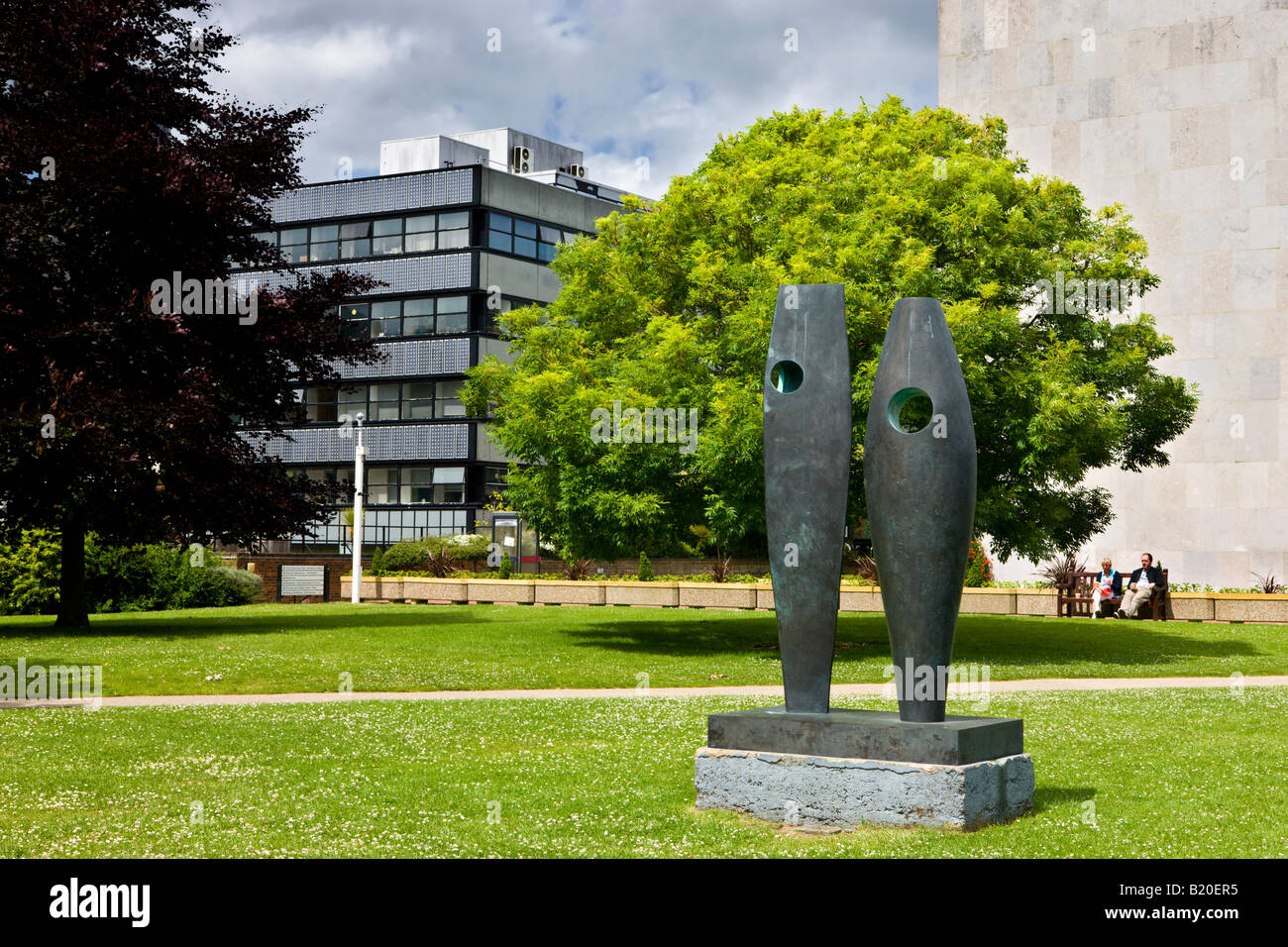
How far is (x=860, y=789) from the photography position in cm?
834

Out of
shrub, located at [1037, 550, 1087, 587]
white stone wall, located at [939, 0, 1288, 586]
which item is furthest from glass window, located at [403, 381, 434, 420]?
shrub, located at [1037, 550, 1087, 587]

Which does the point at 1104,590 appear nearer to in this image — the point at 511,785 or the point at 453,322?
the point at 511,785

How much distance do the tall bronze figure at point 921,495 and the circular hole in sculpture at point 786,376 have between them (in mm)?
588

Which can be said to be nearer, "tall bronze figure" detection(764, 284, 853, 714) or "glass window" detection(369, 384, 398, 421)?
"tall bronze figure" detection(764, 284, 853, 714)

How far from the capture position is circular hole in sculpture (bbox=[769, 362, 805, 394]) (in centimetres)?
920

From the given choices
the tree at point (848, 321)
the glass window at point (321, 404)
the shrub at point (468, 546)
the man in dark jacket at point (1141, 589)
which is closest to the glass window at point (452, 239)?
the glass window at point (321, 404)

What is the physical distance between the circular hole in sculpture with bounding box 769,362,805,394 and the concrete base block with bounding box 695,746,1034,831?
2.46m

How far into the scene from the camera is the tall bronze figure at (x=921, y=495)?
28.3 feet

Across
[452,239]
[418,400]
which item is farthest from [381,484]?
[452,239]

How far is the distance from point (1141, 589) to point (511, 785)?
22794mm

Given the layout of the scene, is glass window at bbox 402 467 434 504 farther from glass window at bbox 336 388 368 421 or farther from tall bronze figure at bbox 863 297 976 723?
tall bronze figure at bbox 863 297 976 723

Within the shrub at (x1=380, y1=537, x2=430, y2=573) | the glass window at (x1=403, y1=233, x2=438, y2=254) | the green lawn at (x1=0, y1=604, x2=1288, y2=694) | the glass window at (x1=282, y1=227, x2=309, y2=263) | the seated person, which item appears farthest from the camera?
the glass window at (x1=282, y1=227, x2=309, y2=263)

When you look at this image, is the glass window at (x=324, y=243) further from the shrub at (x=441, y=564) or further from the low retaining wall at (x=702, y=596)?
the low retaining wall at (x=702, y=596)

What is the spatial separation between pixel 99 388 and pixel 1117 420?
658 inches
